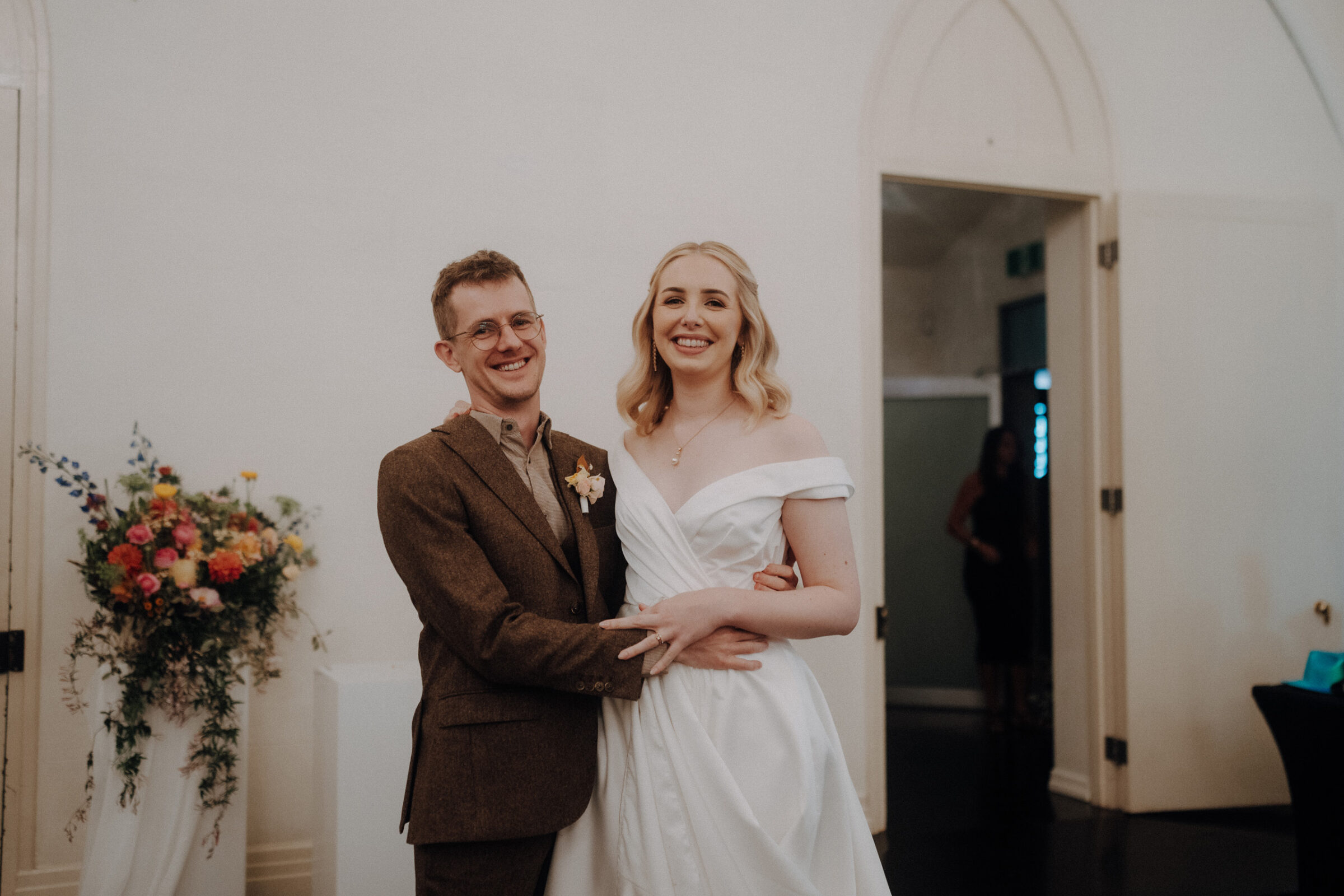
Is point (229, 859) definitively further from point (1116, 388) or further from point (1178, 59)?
point (1178, 59)

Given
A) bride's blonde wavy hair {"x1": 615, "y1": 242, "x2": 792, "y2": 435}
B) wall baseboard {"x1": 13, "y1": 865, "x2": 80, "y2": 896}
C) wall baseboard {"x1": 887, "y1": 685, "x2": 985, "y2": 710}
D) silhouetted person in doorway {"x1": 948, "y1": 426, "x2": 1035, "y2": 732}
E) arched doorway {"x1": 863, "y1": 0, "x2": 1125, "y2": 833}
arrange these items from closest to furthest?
bride's blonde wavy hair {"x1": 615, "y1": 242, "x2": 792, "y2": 435}
wall baseboard {"x1": 13, "y1": 865, "x2": 80, "y2": 896}
arched doorway {"x1": 863, "y1": 0, "x2": 1125, "y2": 833}
silhouetted person in doorway {"x1": 948, "y1": 426, "x2": 1035, "y2": 732}
wall baseboard {"x1": 887, "y1": 685, "x2": 985, "y2": 710}

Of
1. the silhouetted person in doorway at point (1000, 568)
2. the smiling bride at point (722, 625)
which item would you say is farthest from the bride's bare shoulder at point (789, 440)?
the silhouetted person in doorway at point (1000, 568)

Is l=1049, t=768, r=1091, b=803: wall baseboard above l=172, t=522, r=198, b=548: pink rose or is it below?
below

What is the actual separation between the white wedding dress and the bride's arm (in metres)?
0.05

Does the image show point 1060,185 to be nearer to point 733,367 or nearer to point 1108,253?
point 1108,253

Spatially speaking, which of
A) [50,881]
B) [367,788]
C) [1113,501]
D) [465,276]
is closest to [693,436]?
[465,276]

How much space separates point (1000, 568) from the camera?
5.61 m

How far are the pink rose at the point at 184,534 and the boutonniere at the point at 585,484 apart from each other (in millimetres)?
1476

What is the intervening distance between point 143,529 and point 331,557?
0.68 m

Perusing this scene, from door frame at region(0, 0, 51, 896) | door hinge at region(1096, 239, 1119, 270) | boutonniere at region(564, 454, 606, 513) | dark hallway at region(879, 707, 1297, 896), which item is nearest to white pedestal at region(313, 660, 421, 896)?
boutonniere at region(564, 454, 606, 513)

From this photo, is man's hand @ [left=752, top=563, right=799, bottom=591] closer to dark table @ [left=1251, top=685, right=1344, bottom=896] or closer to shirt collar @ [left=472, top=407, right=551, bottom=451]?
shirt collar @ [left=472, top=407, right=551, bottom=451]

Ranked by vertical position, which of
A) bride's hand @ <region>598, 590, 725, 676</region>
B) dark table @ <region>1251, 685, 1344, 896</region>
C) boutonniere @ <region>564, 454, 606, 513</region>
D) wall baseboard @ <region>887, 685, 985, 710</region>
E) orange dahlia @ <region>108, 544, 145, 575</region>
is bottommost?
wall baseboard @ <region>887, 685, 985, 710</region>

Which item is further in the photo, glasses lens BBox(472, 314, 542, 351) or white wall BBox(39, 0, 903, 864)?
white wall BBox(39, 0, 903, 864)

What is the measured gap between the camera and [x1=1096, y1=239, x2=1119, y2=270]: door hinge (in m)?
4.24
